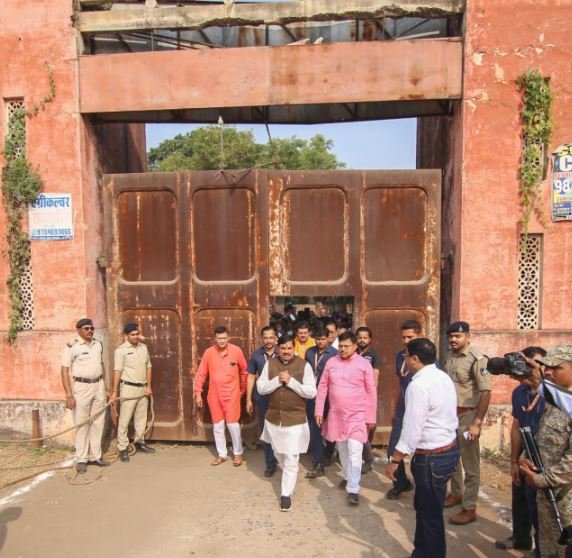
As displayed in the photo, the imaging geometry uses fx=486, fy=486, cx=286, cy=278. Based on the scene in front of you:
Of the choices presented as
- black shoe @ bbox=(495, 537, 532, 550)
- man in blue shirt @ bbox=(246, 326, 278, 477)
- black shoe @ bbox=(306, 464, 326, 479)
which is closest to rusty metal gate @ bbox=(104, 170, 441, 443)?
man in blue shirt @ bbox=(246, 326, 278, 477)

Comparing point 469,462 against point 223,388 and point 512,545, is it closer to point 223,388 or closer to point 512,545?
point 512,545

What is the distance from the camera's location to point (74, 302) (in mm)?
6000

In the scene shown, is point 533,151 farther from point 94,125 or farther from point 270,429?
point 94,125

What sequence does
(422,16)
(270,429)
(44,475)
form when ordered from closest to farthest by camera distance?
(270,429)
(44,475)
(422,16)

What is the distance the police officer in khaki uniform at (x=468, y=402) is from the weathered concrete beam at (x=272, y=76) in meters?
3.03

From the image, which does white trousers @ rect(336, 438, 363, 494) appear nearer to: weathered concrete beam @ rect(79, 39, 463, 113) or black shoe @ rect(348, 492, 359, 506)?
black shoe @ rect(348, 492, 359, 506)

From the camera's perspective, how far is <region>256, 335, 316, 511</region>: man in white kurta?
14.8 feet

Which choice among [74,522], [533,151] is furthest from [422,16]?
[74,522]

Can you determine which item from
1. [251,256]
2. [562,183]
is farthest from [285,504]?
[562,183]

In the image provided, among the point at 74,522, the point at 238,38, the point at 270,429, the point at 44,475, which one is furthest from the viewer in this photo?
the point at 238,38

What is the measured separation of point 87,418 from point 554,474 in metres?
4.75

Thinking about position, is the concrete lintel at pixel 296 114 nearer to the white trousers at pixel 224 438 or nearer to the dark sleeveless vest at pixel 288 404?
the dark sleeveless vest at pixel 288 404

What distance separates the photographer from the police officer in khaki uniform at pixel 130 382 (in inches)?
229

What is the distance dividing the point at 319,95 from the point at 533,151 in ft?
8.29
